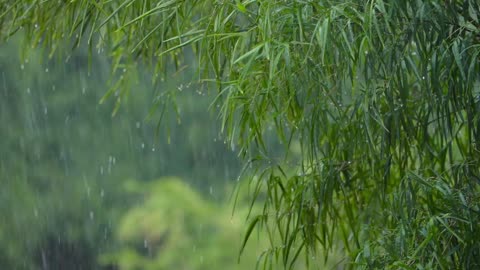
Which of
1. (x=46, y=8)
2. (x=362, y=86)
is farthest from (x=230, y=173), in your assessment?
(x=362, y=86)

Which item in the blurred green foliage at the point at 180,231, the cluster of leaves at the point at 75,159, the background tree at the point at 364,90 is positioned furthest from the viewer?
the cluster of leaves at the point at 75,159

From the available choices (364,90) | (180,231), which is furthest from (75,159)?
(364,90)

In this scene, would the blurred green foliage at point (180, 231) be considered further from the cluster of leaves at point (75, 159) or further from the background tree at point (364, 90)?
the background tree at point (364, 90)

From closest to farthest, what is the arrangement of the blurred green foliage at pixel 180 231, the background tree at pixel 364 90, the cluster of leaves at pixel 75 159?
the background tree at pixel 364 90, the blurred green foliage at pixel 180 231, the cluster of leaves at pixel 75 159

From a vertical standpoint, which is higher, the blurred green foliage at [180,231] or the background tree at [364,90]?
the background tree at [364,90]

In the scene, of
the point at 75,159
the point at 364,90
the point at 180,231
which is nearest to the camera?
the point at 364,90

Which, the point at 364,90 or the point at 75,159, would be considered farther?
the point at 75,159

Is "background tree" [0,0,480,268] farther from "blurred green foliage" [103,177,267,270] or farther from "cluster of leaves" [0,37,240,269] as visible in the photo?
"cluster of leaves" [0,37,240,269]

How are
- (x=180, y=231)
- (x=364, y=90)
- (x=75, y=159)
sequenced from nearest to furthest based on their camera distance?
(x=364, y=90), (x=180, y=231), (x=75, y=159)

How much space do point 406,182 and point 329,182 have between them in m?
0.30

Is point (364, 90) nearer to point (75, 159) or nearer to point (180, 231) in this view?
point (180, 231)

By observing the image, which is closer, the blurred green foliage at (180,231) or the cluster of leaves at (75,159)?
the blurred green foliage at (180,231)

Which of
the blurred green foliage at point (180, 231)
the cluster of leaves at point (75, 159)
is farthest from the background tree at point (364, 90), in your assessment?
the cluster of leaves at point (75, 159)

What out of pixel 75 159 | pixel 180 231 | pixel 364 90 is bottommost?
pixel 180 231
